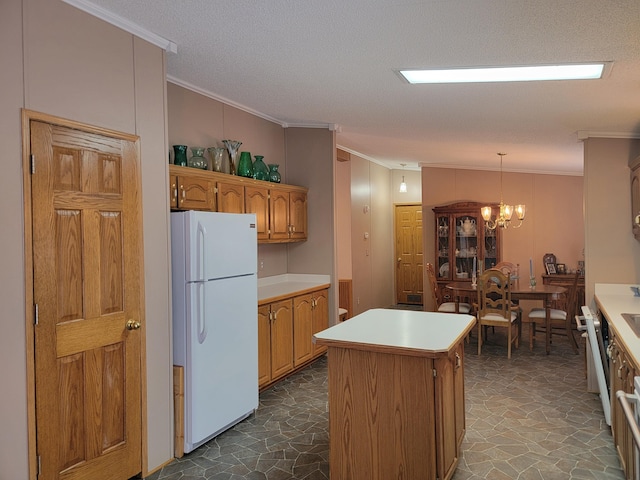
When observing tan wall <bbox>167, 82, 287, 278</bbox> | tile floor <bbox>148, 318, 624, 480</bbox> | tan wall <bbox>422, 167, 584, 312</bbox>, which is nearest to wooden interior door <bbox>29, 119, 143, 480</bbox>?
tile floor <bbox>148, 318, 624, 480</bbox>

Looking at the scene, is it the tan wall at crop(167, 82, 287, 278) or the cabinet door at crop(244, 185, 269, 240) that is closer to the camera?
the tan wall at crop(167, 82, 287, 278)

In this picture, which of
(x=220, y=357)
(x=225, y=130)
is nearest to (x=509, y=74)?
(x=225, y=130)

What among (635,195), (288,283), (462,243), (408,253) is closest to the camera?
(635,195)

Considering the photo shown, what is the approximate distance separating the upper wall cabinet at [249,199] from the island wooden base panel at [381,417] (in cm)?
174

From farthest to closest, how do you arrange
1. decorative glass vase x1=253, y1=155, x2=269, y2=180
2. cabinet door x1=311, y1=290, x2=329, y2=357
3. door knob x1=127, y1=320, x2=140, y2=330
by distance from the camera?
cabinet door x1=311, y1=290, x2=329, y2=357 → decorative glass vase x1=253, y1=155, x2=269, y2=180 → door knob x1=127, y1=320, x2=140, y2=330

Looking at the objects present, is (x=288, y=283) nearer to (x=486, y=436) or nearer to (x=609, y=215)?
(x=486, y=436)

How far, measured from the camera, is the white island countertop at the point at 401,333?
2389mm

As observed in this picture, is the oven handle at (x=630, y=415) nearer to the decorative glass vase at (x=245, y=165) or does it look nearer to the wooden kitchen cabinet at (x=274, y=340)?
the wooden kitchen cabinet at (x=274, y=340)

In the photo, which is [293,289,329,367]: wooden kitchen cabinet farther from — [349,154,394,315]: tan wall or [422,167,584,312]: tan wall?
[422,167,584,312]: tan wall

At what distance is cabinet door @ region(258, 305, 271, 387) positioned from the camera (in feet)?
13.5

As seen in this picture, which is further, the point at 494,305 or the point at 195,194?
the point at 494,305

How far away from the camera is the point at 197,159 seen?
12.5 ft

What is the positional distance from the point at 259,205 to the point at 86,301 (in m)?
2.20

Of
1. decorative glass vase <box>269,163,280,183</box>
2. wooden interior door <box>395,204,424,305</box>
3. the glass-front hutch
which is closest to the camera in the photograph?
decorative glass vase <box>269,163,280,183</box>
